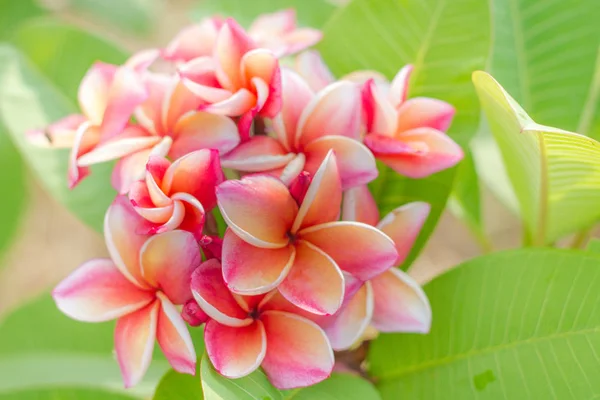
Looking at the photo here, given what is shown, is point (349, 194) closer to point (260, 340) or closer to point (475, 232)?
point (260, 340)

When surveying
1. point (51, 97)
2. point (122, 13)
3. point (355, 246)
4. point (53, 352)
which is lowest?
point (53, 352)

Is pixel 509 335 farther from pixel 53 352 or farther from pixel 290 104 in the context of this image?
pixel 53 352

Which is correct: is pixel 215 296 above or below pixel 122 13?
above

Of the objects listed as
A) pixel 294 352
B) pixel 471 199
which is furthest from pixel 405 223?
pixel 471 199

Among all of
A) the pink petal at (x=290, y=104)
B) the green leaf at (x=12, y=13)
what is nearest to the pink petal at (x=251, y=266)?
the pink petal at (x=290, y=104)

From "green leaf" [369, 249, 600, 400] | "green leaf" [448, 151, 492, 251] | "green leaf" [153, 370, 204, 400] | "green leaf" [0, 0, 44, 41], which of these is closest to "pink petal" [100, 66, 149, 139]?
"green leaf" [153, 370, 204, 400]

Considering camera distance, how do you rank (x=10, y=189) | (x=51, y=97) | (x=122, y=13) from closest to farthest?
A: 1. (x=51, y=97)
2. (x=10, y=189)
3. (x=122, y=13)

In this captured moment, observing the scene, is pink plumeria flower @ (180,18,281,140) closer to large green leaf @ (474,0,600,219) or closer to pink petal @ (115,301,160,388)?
pink petal @ (115,301,160,388)
